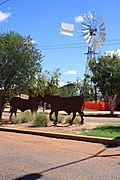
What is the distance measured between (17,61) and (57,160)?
45.4ft

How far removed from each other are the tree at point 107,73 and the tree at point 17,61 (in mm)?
16538

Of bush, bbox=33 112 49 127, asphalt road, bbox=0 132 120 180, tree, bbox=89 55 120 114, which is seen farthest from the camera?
tree, bbox=89 55 120 114

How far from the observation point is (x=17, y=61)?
24000mm

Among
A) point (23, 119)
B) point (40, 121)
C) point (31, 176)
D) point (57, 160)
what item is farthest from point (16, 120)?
point (31, 176)

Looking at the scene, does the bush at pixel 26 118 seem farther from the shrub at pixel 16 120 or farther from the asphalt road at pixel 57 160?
the asphalt road at pixel 57 160

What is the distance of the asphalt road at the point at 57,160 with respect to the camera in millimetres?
8891

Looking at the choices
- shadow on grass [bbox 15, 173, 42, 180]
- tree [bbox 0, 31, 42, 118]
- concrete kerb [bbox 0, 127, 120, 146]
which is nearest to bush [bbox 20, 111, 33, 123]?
tree [bbox 0, 31, 42, 118]

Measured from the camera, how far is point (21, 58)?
2395 cm

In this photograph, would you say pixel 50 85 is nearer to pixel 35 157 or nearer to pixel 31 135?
pixel 31 135

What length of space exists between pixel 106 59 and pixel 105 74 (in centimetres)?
152

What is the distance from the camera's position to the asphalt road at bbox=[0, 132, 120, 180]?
8.89 m

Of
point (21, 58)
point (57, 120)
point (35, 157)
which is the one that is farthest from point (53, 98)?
point (35, 157)

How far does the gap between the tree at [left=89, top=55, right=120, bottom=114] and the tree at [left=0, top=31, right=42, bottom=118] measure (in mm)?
16538

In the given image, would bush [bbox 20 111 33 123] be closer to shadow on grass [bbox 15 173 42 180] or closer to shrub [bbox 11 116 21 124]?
shrub [bbox 11 116 21 124]
